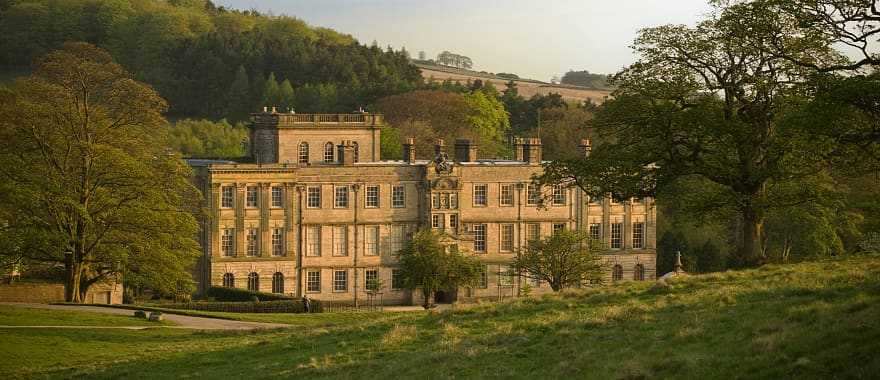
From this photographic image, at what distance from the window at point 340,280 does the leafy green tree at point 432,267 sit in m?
4.58

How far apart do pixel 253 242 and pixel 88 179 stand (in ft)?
59.3

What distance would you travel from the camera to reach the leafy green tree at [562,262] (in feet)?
213

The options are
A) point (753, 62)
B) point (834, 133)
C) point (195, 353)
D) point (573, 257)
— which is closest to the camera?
point (834, 133)

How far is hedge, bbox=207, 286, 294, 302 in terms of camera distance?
6275 cm

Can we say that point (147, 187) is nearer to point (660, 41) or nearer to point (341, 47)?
point (660, 41)

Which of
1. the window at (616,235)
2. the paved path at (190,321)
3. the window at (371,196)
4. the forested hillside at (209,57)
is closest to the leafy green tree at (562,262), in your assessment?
the window at (616,235)

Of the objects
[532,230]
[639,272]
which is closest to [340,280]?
[532,230]

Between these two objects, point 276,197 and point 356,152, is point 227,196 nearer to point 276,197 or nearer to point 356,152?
point 276,197

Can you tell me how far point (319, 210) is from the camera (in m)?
71.9

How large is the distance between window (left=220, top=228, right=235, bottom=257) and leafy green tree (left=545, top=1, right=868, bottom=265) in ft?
104

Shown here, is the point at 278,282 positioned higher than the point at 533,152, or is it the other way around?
the point at 533,152

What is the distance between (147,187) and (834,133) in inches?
1188

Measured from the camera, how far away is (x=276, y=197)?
71.1 m

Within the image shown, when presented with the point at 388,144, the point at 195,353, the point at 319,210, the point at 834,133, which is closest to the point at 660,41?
the point at 834,133
